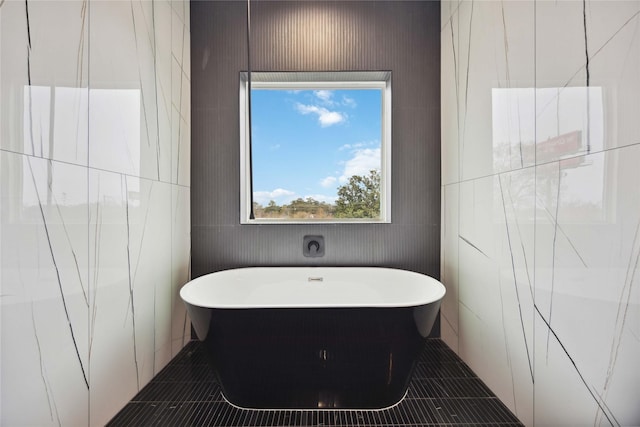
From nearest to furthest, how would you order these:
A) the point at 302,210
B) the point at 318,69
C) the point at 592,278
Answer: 1. the point at 592,278
2. the point at 318,69
3. the point at 302,210

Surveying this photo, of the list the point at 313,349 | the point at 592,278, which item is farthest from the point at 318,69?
the point at 592,278

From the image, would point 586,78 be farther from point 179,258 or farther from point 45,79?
point 179,258

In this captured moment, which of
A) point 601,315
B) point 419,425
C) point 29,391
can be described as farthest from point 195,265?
point 601,315

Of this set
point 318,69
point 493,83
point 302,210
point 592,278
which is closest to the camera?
point 592,278

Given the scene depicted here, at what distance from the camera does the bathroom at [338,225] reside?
0.92 m

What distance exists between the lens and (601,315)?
3.09 feet

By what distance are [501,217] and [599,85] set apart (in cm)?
66

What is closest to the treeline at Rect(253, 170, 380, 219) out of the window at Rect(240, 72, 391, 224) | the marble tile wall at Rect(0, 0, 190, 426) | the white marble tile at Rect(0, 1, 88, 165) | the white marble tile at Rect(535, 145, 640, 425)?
the window at Rect(240, 72, 391, 224)

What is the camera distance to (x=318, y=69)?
7.03ft

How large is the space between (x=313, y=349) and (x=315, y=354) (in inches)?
1.0

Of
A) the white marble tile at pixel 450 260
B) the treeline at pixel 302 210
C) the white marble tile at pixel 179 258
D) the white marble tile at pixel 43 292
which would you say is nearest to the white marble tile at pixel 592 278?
the white marble tile at pixel 450 260

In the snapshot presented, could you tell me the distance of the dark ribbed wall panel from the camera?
2139mm

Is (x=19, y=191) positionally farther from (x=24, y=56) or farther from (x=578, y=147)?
(x=578, y=147)

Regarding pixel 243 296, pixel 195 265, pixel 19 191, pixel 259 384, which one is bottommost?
pixel 259 384
